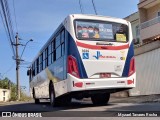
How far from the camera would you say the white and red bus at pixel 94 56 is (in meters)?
12.6

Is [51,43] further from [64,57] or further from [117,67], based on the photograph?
[117,67]

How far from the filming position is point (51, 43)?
15.7 meters

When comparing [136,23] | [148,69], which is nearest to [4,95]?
[136,23]

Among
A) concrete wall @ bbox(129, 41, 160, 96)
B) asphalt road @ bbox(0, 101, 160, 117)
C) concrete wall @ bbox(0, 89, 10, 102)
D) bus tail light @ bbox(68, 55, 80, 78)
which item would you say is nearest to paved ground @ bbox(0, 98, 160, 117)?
asphalt road @ bbox(0, 101, 160, 117)

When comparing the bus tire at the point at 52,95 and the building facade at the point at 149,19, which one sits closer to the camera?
the bus tire at the point at 52,95

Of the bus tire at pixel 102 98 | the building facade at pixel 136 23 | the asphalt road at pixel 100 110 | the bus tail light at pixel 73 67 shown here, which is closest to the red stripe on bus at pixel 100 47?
the bus tail light at pixel 73 67

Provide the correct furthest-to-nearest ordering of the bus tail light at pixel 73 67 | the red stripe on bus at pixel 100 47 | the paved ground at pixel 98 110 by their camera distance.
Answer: the red stripe on bus at pixel 100 47 → the bus tail light at pixel 73 67 → the paved ground at pixel 98 110

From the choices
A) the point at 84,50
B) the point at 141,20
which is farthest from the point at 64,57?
the point at 141,20

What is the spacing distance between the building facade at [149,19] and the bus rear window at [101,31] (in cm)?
1591

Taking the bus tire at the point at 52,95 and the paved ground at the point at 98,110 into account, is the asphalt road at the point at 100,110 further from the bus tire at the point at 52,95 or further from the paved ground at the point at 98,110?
the bus tire at the point at 52,95

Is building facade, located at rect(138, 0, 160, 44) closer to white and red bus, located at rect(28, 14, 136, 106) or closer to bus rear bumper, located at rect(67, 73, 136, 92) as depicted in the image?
white and red bus, located at rect(28, 14, 136, 106)

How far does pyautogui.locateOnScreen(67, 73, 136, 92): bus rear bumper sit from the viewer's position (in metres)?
12.4

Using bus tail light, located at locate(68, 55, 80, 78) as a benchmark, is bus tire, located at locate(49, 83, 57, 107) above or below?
below

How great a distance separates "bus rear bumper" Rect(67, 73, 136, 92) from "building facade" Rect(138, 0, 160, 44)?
54.2ft
